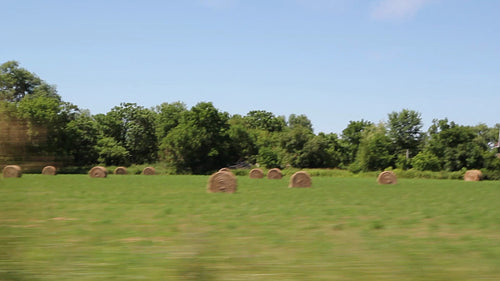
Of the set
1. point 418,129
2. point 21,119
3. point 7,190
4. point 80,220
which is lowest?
point 80,220

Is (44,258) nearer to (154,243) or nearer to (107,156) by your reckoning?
(154,243)

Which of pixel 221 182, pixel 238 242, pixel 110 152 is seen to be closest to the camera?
pixel 238 242

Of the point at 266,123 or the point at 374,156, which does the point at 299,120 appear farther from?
the point at 374,156

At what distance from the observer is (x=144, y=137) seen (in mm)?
89250

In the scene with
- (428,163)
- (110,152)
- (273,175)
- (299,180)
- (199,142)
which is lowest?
(273,175)

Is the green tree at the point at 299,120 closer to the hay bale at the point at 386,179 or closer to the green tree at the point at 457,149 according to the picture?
the green tree at the point at 457,149

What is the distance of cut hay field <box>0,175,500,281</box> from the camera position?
571cm

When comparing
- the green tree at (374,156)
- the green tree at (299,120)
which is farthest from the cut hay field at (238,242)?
the green tree at (299,120)

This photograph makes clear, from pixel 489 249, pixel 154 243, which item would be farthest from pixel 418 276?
pixel 154 243

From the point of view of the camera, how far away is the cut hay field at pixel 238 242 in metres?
5.71

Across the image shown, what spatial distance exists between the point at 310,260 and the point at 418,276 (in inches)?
69.5

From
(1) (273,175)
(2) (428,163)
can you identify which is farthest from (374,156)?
(1) (273,175)

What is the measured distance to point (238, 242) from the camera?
9234 mm

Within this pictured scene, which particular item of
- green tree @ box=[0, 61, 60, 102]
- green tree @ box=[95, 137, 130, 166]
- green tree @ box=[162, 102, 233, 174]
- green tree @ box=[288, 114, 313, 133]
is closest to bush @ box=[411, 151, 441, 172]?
green tree @ box=[162, 102, 233, 174]
